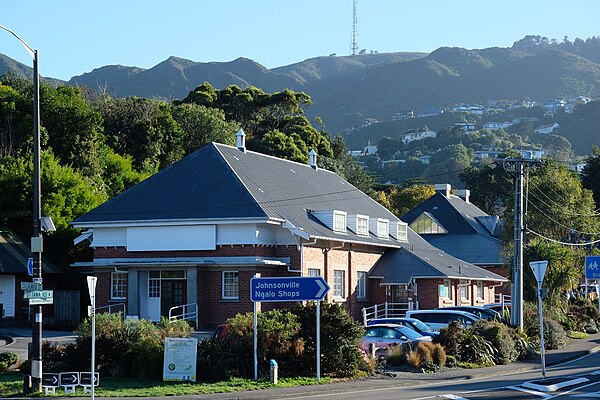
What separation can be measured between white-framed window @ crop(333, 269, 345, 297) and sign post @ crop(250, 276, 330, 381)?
20570mm

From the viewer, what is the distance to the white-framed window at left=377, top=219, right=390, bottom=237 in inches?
2067

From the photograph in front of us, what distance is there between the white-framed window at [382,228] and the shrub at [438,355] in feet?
67.0

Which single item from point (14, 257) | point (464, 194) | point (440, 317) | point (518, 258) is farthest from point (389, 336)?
point (464, 194)

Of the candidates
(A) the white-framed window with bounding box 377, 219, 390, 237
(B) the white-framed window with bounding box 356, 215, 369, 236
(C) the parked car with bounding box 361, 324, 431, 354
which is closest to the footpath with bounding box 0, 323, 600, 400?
(C) the parked car with bounding box 361, 324, 431, 354

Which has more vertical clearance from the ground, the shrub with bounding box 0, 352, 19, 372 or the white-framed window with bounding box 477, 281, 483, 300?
the white-framed window with bounding box 477, 281, 483, 300

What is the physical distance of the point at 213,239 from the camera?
4181cm

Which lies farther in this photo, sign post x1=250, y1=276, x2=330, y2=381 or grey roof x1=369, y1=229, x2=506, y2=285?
grey roof x1=369, y1=229, x2=506, y2=285

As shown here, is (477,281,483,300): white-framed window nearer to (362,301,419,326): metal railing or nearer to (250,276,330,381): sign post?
(362,301,419,326): metal railing

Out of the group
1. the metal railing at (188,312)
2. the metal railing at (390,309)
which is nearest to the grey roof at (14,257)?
the metal railing at (188,312)

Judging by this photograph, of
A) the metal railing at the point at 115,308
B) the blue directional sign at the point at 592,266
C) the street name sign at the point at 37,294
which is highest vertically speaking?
the blue directional sign at the point at 592,266

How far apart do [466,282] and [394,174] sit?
457 feet

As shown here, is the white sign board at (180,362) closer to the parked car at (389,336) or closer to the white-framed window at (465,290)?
the parked car at (389,336)

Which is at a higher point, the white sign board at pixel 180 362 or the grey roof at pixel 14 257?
the grey roof at pixel 14 257

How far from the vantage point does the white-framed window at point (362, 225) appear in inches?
1945
